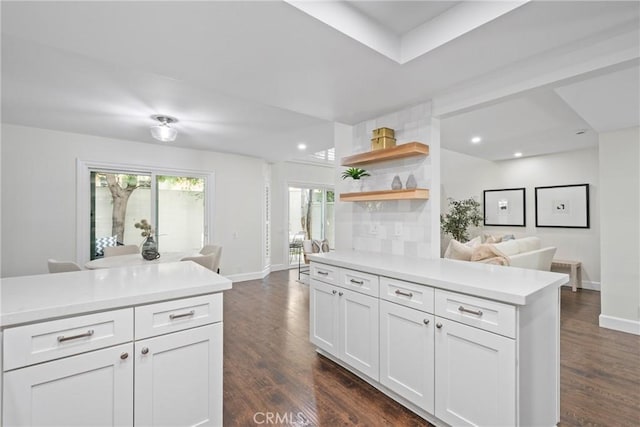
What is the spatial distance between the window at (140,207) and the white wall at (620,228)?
224 inches

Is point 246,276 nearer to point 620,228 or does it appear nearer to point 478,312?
point 478,312

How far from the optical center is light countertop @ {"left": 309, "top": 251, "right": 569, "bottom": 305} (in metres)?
1.47

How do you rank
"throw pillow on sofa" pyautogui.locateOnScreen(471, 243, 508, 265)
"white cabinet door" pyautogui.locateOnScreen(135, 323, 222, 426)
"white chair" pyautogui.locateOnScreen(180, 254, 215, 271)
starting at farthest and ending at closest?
"throw pillow on sofa" pyautogui.locateOnScreen(471, 243, 508, 265)
"white chair" pyautogui.locateOnScreen(180, 254, 215, 271)
"white cabinet door" pyautogui.locateOnScreen(135, 323, 222, 426)

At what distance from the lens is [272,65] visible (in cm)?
204

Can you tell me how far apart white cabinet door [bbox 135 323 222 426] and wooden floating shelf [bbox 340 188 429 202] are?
1.73m

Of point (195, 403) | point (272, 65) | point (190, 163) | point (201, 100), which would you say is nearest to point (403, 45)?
point (272, 65)

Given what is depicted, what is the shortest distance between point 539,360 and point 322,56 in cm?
213

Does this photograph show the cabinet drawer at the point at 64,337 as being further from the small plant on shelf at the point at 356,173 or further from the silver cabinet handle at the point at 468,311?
the small plant on shelf at the point at 356,173

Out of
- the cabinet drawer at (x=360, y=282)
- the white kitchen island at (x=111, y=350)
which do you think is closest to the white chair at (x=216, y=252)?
the cabinet drawer at (x=360, y=282)

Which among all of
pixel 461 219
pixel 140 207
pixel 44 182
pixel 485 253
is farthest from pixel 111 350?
pixel 461 219

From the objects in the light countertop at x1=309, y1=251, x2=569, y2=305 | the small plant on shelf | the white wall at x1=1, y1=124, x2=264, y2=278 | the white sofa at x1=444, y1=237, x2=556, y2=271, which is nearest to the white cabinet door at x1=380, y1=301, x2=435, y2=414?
the light countertop at x1=309, y1=251, x2=569, y2=305

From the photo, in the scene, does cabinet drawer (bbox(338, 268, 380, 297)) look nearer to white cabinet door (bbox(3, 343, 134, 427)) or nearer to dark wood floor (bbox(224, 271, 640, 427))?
dark wood floor (bbox(224, 271, 640, 427))

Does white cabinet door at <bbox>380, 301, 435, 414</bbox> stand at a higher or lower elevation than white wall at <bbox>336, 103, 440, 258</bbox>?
lower

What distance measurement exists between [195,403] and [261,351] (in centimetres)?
135
